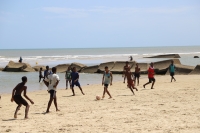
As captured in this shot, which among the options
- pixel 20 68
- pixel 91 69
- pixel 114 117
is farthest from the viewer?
pixel 20 68

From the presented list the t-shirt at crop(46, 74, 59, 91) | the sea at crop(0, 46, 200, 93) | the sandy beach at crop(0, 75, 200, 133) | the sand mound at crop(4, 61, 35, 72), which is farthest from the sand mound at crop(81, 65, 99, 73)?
the t-shirt at crop(46, 74, 59, 91)

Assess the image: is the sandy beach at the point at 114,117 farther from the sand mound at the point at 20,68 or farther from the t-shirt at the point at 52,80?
the sand mound at the point at 20,68

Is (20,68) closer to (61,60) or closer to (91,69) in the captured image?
(91,69)

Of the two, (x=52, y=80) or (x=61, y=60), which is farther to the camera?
(x=61, y=60)

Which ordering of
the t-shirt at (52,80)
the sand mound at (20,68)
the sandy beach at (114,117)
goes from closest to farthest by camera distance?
the sandy beach at (114,117), the t-shirt at (52,80), the sand mound at (20,68)

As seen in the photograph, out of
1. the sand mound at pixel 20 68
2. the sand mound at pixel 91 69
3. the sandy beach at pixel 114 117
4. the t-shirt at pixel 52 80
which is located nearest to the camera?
the sandy beach at pixel 114 117

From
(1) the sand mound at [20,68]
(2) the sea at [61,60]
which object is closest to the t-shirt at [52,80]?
(2) the sea at [61,60]

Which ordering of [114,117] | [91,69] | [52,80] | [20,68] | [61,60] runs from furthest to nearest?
[61,60] < [20,68] < [91,69] < [52,80] < [114,117]

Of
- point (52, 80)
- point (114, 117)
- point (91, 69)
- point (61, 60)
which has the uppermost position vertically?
point (52, 80)

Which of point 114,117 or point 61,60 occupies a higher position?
point 61,60

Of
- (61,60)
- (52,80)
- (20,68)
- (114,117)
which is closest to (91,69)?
(20,68)

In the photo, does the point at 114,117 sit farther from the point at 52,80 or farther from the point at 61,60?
the point at 61,60

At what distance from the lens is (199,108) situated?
10.3 m

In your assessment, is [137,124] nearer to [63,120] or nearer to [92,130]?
[92,130]
